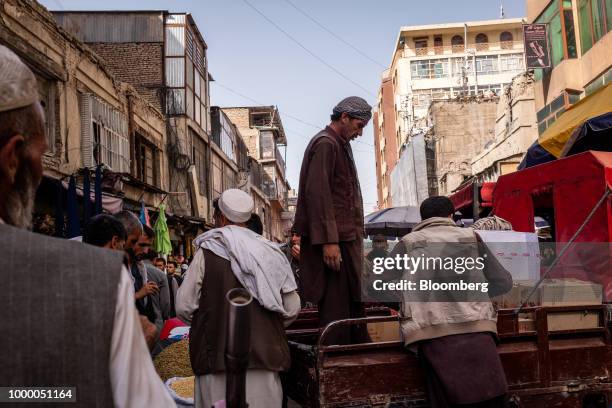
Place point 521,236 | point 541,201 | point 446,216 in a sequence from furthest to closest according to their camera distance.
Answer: point 541,201 → point 521,236 → point 446,216

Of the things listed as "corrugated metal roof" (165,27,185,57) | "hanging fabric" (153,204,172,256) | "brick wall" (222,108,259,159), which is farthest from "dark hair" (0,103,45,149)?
"brick wall" (222,108,259,159)

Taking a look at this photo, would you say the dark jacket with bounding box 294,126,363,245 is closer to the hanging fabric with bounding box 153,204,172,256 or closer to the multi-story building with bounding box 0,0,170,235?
the multi-story building with bounding box 0,0,170,235

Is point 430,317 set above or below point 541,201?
below

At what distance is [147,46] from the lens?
2080 centimetres

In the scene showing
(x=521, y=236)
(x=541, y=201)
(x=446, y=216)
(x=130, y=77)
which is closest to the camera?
(x=446, y=216)

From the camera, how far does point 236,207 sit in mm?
3508

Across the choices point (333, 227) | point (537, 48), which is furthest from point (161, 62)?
point (333, 227)

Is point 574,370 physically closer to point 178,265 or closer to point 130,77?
point 178,265

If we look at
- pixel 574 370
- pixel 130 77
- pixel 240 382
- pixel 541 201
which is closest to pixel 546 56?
pixel 541 201

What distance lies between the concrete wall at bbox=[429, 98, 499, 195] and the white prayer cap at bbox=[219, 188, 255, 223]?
3563 cm

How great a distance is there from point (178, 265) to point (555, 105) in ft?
39.6

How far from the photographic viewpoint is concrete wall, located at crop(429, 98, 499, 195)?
38.2m

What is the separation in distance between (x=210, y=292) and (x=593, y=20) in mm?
14804

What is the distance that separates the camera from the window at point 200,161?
898 inches
